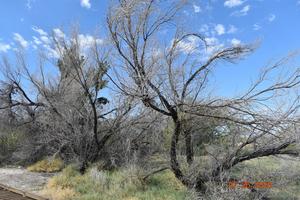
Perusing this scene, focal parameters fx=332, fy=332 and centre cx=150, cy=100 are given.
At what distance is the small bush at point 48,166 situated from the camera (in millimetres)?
17878

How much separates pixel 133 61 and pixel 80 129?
7.53 metres

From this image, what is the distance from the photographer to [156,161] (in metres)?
12.3

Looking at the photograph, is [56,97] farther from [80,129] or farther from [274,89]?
[274,89]

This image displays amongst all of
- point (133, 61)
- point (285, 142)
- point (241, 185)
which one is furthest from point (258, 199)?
point (133, 61)

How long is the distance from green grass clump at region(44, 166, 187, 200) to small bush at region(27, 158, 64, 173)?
5.06m

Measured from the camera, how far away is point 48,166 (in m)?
18.3

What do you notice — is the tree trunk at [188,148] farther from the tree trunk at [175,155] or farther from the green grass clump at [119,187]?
the green grass clump at [119,187]

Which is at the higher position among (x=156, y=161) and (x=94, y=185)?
(x=156, y=161)

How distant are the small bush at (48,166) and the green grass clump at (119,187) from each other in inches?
199

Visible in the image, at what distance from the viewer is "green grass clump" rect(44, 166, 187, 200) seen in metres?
10.1

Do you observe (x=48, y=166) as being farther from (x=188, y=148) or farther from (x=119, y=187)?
(x=188, y=148)
